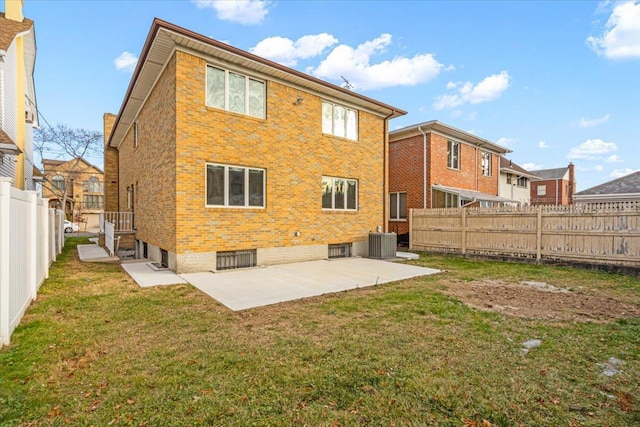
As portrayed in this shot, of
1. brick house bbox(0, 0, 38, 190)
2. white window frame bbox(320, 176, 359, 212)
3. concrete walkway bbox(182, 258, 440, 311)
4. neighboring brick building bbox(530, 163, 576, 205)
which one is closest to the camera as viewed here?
concrete walkway bbox(182, 258, 440, 311)

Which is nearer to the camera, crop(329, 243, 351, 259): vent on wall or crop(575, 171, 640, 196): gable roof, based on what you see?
crop(329, 243, 351, 259): vent on wall

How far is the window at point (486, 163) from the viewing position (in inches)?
847

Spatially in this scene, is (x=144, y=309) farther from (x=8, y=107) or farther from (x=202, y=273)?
(x=8, y=107)

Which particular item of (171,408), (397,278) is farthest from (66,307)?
(397,278)

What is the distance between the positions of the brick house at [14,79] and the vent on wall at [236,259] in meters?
6.69

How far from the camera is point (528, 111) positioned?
1645 cm

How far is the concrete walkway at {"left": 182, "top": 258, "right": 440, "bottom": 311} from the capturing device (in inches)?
256

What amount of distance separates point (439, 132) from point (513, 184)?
12.9 metres

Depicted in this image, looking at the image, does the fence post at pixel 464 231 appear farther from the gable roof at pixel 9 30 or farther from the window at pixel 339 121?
the gable roof at pixel 9 30

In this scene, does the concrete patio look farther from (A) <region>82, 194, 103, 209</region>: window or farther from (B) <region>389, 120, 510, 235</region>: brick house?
(A) <region>82, 194, 103, 209</region>: window

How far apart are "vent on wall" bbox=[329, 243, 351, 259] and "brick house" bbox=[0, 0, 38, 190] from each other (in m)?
10.6

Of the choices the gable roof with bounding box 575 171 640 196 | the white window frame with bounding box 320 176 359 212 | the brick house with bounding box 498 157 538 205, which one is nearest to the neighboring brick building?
the brick house with bounding box 498 157 538 205

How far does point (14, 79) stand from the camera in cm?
1304

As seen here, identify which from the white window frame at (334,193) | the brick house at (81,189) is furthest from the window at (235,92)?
the brick house at (81,189)
